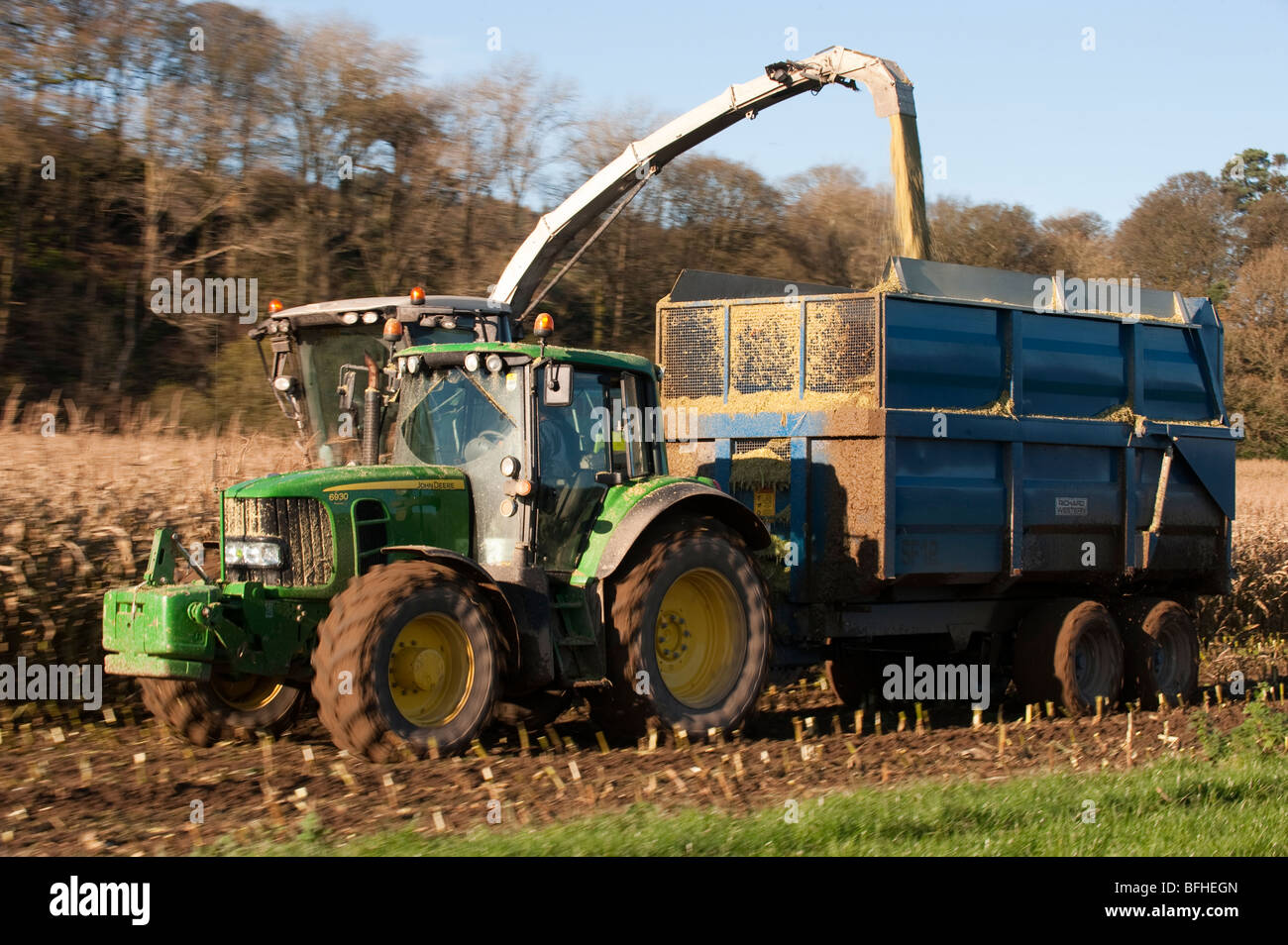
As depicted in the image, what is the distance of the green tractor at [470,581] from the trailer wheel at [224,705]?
0.04ft

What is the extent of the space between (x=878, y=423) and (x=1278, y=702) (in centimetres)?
415

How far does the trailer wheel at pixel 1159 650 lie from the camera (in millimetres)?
10398

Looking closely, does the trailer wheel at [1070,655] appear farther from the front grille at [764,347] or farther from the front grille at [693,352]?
the front grille at [693,352]

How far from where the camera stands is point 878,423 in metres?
8.65

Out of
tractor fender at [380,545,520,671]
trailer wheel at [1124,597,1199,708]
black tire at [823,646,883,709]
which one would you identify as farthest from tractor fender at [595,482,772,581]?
trailer wheel at [1124,597,1199,708]

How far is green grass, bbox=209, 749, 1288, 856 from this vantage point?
5.20 metres

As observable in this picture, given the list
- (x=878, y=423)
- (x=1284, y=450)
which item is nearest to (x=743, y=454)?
(x=878, y=423)

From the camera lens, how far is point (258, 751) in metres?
7.29

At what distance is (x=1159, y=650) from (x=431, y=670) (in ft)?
20.9

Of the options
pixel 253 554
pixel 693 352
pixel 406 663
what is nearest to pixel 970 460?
pixel 693 352

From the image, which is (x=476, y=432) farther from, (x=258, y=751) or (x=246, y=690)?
(x=258, y=751)

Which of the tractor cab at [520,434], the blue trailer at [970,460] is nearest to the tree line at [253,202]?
the blue trailer at [970,460]

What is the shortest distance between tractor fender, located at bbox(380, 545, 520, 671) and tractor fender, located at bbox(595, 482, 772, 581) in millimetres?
665
